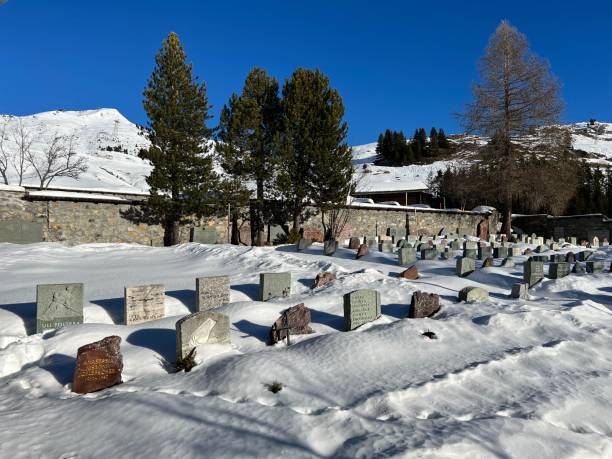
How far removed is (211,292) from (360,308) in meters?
2.75

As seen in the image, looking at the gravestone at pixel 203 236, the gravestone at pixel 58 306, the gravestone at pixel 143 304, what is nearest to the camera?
the gravestone at pixel 58 306

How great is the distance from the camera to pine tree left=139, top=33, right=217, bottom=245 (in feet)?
56.9

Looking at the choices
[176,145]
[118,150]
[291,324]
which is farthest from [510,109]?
[118,150]

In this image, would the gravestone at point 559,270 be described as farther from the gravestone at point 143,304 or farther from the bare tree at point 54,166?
the bare tree at point 54,166

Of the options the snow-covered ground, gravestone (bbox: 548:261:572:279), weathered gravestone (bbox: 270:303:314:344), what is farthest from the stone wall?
gravestone (bbox: 548:261:572:279)

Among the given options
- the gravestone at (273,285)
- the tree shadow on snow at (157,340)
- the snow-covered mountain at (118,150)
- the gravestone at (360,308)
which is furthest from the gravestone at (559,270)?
the snow-covered mountain at (118,150)

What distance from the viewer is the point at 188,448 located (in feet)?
10.9

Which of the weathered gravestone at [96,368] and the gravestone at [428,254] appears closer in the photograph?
the weathered gravestone at [96,368]

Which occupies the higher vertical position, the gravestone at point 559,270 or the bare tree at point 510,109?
the bare tree at point 510,109

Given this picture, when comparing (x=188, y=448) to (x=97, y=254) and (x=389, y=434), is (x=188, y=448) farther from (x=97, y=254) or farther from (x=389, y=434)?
(x=97, y=254)

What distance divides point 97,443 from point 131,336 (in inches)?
114

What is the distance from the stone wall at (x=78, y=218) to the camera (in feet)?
50.5

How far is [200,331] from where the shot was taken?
555cm

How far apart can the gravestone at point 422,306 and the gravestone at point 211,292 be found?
10.9ft
